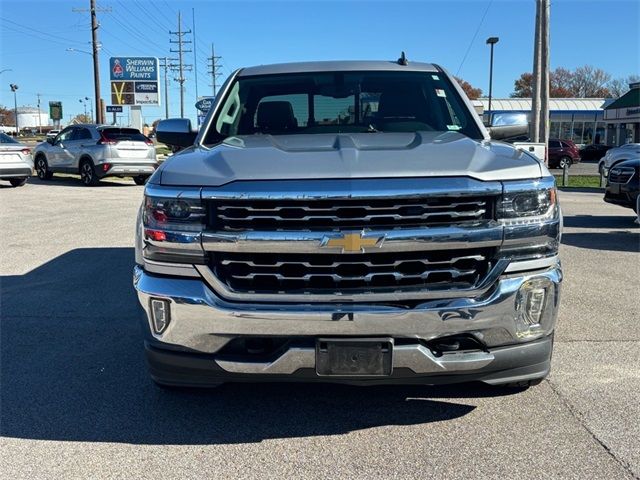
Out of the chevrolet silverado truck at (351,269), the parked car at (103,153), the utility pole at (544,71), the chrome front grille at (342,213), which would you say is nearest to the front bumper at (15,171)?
the parked car at (103,153)

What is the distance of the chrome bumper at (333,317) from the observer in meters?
2.85

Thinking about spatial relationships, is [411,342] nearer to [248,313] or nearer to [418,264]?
[418,264]

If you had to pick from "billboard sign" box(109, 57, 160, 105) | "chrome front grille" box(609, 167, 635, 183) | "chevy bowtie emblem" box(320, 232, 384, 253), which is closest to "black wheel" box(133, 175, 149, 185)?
"chrome front grille" box(609, 167, 635, 183)

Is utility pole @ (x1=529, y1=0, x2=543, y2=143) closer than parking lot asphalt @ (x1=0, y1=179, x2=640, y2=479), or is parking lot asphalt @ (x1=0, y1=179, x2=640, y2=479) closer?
parking lot asphalt @ (x1=0, y1=179, x2=640, y2=479)

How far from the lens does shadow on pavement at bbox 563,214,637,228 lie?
433 inches

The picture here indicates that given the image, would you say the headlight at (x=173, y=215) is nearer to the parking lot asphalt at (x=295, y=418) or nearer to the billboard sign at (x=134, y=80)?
the parking lot asphalt at (x=295, y=418)

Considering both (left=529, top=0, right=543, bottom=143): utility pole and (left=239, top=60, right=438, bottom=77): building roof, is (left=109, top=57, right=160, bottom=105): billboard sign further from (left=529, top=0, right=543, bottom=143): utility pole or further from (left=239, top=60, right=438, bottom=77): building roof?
(left=239, top=60, right=438, bottom=77): building roof

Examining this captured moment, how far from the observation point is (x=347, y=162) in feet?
9.91

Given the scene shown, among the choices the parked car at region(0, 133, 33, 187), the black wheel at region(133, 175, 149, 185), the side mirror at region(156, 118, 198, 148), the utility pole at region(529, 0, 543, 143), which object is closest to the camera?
the side mirror at region(156, 118, 198, 148)

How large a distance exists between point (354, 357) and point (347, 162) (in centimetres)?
95

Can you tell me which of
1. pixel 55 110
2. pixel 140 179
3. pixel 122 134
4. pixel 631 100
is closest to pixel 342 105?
pixel 122 134

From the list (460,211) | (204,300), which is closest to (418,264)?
(460,211)

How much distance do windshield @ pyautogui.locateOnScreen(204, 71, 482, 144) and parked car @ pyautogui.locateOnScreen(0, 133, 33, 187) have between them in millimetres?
14139

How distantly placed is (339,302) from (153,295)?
3.02 ft
